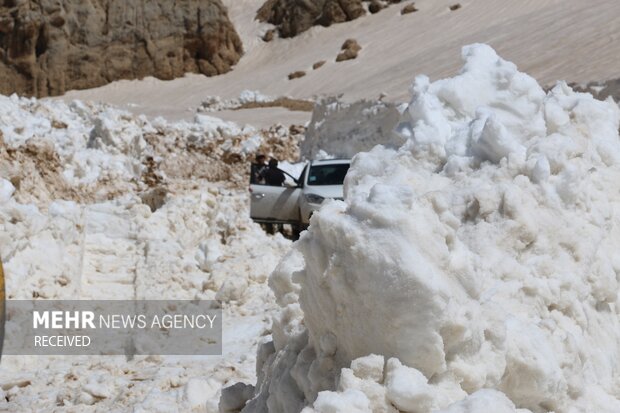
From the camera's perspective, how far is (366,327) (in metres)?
3.27

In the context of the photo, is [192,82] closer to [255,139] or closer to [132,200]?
[255,139]

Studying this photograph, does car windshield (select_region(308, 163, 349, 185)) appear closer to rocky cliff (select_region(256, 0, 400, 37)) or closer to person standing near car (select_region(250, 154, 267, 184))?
person standing near car (select_region(250, 154, 267, 184))

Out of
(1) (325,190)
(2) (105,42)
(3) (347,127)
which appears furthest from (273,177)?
(2) (105,42)

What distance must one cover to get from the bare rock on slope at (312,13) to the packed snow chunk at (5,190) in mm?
32157

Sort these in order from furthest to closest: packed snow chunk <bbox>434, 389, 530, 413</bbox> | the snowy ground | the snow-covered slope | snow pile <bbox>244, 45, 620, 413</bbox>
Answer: the snow-covered slope → the snowy ground → snow pile <bbox>244, 45, 620, 413</bbox> → packed snow chunk <bbox>434, 389, 530, 413</bbox>

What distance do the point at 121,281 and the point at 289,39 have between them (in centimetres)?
3232

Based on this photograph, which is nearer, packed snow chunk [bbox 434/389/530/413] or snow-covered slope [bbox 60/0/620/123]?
packed snow chunk [bbox 434/389/530/413]

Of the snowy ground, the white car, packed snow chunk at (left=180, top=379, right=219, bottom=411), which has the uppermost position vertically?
packed snow chunk at (left=180, top=379, right=219, bottom=411)

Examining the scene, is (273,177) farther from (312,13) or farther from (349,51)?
(312,13)

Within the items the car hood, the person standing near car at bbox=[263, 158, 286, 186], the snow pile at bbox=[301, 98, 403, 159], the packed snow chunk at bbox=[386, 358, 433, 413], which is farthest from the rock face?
the packed snow chunk at bbox=[386, 358, 433, 413]

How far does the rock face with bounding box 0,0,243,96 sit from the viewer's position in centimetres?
3784

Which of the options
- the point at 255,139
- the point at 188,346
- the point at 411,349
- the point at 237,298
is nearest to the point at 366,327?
the point at 411,349

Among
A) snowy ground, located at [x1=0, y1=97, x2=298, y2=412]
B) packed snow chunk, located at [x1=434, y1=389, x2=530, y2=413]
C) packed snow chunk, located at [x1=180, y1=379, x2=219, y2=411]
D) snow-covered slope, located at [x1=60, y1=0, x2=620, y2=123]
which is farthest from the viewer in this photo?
snow-covered slope, located at [x1=60, y1=0, x2=620, y2=123]

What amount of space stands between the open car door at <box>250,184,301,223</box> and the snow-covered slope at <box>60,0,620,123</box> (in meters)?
5.56
